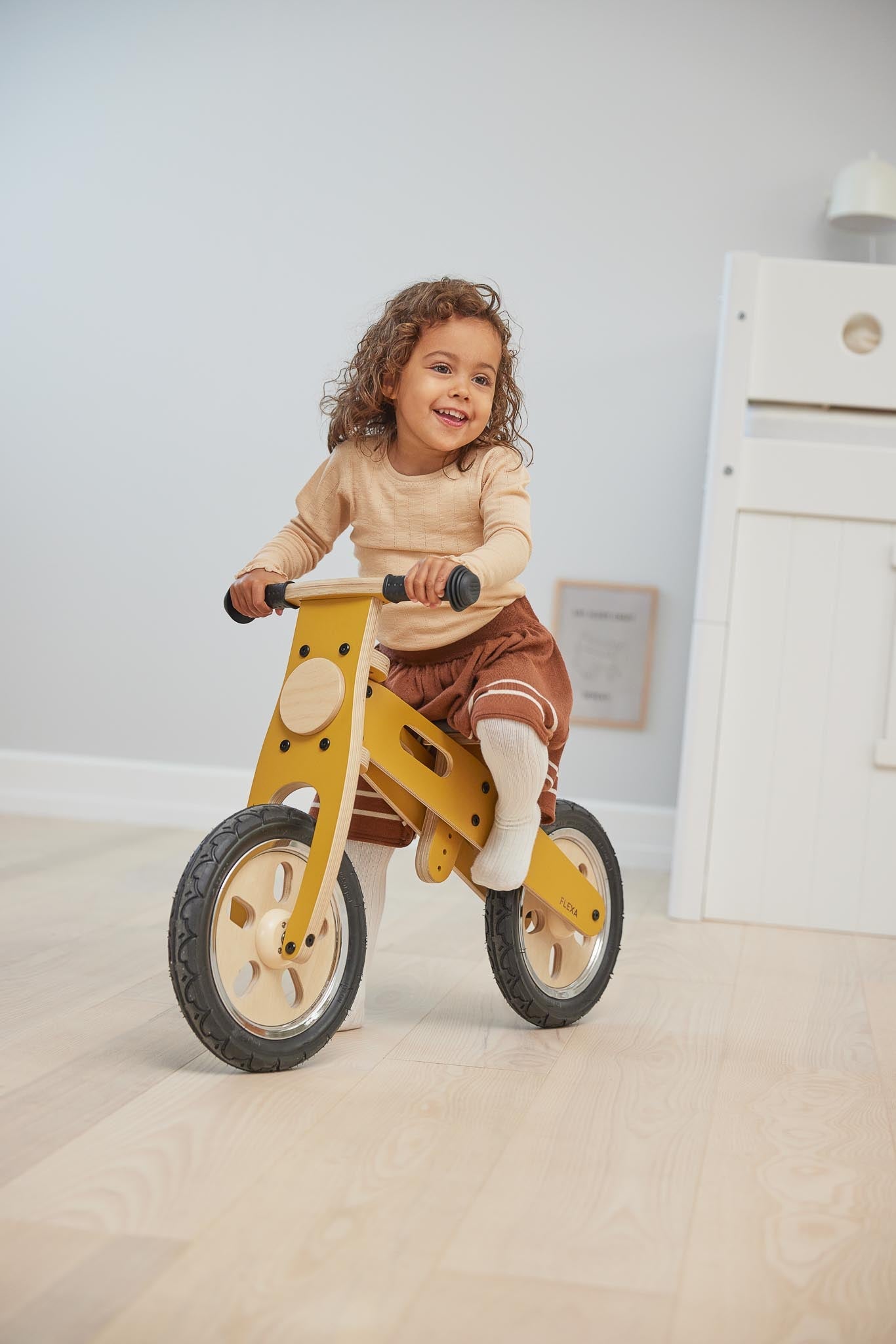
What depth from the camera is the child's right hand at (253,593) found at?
1.36 metres

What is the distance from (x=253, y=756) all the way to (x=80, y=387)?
3.18ft

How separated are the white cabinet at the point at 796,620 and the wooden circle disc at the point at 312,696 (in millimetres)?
1180

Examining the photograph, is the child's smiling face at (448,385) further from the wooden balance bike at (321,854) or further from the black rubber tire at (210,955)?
the black rubber tire at (210,955)

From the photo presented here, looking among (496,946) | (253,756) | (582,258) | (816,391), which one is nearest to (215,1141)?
(496,946)

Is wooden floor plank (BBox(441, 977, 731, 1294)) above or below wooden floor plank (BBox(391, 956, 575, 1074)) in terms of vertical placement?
above

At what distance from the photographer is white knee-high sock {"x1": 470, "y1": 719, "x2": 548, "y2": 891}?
134cm

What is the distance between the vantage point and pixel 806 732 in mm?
2287

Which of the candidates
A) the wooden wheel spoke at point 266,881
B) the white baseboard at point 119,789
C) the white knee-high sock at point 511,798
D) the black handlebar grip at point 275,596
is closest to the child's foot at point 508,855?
the white knee-high sock at point 511,798

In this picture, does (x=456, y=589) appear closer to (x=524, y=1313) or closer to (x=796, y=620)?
(x=524, y=1313)

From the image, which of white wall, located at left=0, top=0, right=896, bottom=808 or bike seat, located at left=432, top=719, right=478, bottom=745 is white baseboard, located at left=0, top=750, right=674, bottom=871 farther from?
bike seat, located at left=432, top=719, right=478, bottom=745

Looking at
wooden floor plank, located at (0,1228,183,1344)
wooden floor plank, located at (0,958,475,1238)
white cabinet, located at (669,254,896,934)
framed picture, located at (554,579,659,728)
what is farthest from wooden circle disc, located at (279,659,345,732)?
framed picture, located at (554,579,659,728)

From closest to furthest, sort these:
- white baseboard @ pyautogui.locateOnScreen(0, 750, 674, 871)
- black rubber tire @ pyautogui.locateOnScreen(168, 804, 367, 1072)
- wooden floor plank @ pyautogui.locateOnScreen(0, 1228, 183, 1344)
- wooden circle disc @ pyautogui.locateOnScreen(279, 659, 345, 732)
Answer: wooden floor plank @ pyautogui.locateOnScreen(0, 1228, 183, 1344)
black rubber tire @ pyautogui.locateOnScreen(168, 804, 367, 1072)
wooden circle disc @ pyautogui.locateOnScreen(279, 659, 345, 732)
white baseboard @ pyautogui.locateOnScreen(0, 750, 674, 871)

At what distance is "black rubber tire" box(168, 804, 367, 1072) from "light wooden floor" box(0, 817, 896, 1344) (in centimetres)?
3

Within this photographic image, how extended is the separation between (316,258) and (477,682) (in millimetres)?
1863
